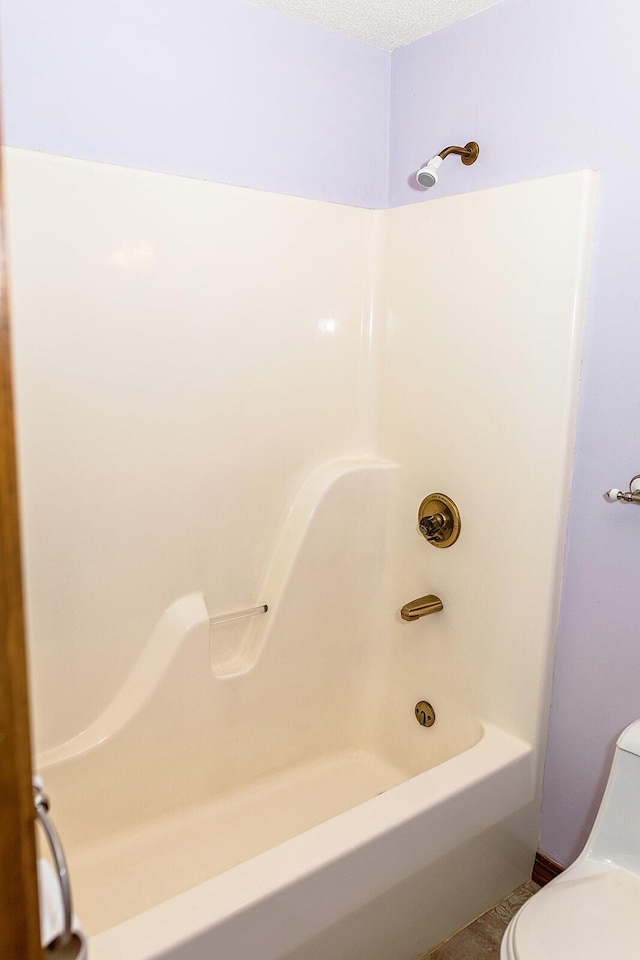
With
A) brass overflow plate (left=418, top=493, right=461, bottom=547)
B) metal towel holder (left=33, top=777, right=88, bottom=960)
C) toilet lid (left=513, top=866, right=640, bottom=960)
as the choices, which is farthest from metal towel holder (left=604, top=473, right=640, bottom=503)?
metal towel holder (left=33, top=777, right=88, bottom=960)

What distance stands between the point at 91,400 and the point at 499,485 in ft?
3.43

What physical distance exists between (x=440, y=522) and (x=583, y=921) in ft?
3.17

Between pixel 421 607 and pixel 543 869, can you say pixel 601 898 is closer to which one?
pixel 543 869

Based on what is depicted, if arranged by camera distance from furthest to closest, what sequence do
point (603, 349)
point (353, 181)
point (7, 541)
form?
point (353, 181), point (603, 349), point (7, 541)

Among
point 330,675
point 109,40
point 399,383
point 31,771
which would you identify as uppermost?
point 109,40

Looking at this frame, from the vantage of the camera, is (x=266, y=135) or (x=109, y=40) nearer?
(x=109, y=40)

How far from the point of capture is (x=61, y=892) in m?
0.66

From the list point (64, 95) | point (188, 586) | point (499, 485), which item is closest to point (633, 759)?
point (499, 485)

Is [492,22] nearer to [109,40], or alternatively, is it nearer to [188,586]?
[109,40]

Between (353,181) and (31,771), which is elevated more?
(353,181)

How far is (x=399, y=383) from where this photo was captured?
2.05m

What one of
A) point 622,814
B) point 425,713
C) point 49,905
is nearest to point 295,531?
point 425,713

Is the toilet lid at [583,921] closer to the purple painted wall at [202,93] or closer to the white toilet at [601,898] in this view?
the white toilet at [601,898]

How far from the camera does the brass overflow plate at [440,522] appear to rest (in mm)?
1911
